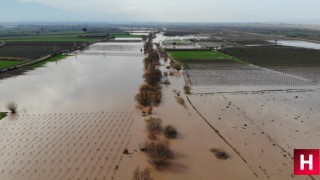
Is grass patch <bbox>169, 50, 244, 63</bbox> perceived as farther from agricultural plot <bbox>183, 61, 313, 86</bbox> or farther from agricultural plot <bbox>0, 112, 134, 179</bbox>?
agricultural plot <bbox>0, 112, 134, 179</bbox>

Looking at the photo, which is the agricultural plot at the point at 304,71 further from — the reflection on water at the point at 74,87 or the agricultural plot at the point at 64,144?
the agricultural plot at the point at 64,144

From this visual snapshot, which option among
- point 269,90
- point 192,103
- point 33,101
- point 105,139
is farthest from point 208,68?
point 105,139

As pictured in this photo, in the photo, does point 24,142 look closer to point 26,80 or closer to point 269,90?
point 26,80

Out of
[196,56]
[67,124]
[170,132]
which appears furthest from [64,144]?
[196,56]

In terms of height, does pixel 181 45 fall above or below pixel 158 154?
above

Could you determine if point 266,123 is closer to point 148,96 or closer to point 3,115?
point 148,96

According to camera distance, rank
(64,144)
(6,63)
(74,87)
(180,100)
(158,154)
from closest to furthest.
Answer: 1. (158,154)
2. (64,144)
3. (180,100)
4. (74,87)
5. (6,63)
